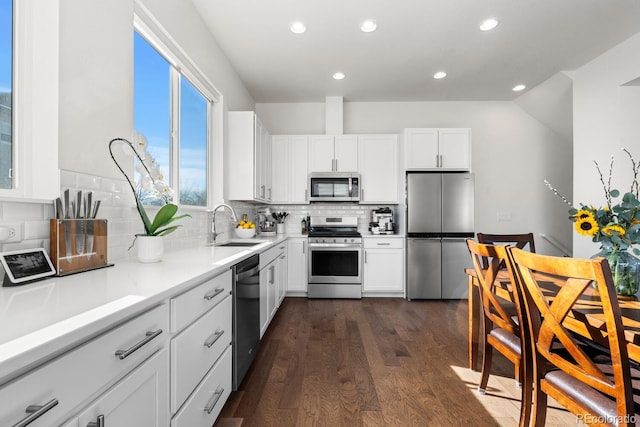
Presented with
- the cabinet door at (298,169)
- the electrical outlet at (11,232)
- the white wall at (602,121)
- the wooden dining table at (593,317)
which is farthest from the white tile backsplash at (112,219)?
the white wall at (602,121)

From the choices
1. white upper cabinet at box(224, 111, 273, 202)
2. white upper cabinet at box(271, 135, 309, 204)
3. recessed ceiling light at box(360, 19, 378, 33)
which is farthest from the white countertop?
white upper cabinet at box(271, 135, 309, 204)

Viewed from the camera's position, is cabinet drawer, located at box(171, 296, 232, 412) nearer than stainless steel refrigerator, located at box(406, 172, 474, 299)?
Yes

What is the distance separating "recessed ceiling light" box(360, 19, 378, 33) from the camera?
2.71 meters

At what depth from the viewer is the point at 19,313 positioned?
71 cm

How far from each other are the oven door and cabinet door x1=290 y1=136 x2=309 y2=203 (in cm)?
81

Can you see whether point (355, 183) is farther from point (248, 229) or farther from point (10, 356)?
point (10, 356)

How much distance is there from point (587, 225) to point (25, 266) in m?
2.38

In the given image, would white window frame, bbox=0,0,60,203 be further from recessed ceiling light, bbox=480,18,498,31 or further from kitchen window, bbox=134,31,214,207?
recessed ceiling light, bbox=480,18,498,31

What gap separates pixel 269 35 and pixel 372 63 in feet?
4.09

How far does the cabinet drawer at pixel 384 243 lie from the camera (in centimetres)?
408

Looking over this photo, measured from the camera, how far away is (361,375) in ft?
6.84

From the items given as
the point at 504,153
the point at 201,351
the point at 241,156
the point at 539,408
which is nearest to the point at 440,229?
the point at 504,153

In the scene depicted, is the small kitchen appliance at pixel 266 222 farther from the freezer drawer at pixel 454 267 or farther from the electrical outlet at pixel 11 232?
the electrical outlet at pixel 11 232

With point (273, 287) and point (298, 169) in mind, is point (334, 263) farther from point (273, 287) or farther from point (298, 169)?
point (298, 169)
